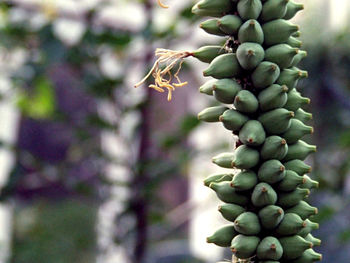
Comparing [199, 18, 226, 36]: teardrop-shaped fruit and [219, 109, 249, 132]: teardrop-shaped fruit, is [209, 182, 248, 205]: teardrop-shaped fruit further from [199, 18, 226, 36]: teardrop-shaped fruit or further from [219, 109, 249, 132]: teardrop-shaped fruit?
[199, 18, 226, 36]: teardrop-shaped fruit

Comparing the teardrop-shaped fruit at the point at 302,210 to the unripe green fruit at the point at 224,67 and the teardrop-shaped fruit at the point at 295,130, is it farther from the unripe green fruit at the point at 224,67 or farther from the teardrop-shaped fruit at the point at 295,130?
the unripe green fruit at the point at 224,67

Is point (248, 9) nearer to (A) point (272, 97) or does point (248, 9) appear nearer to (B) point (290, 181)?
(A) point (272, 97)

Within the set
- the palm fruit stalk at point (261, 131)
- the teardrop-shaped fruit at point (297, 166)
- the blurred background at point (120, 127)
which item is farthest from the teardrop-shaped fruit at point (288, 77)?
the blurred background at point (120, 127)

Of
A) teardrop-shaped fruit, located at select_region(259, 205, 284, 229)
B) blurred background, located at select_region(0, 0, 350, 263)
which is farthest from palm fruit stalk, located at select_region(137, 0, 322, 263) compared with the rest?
blurred background, located at select_region(0, 0, 350, 263)

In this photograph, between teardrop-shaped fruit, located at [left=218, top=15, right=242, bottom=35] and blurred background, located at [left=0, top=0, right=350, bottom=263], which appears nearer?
teardrop-shaped fruit, located at [left=218, top=15, right=242, bottom=35]

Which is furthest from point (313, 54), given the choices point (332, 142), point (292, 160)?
point (292, 160)
